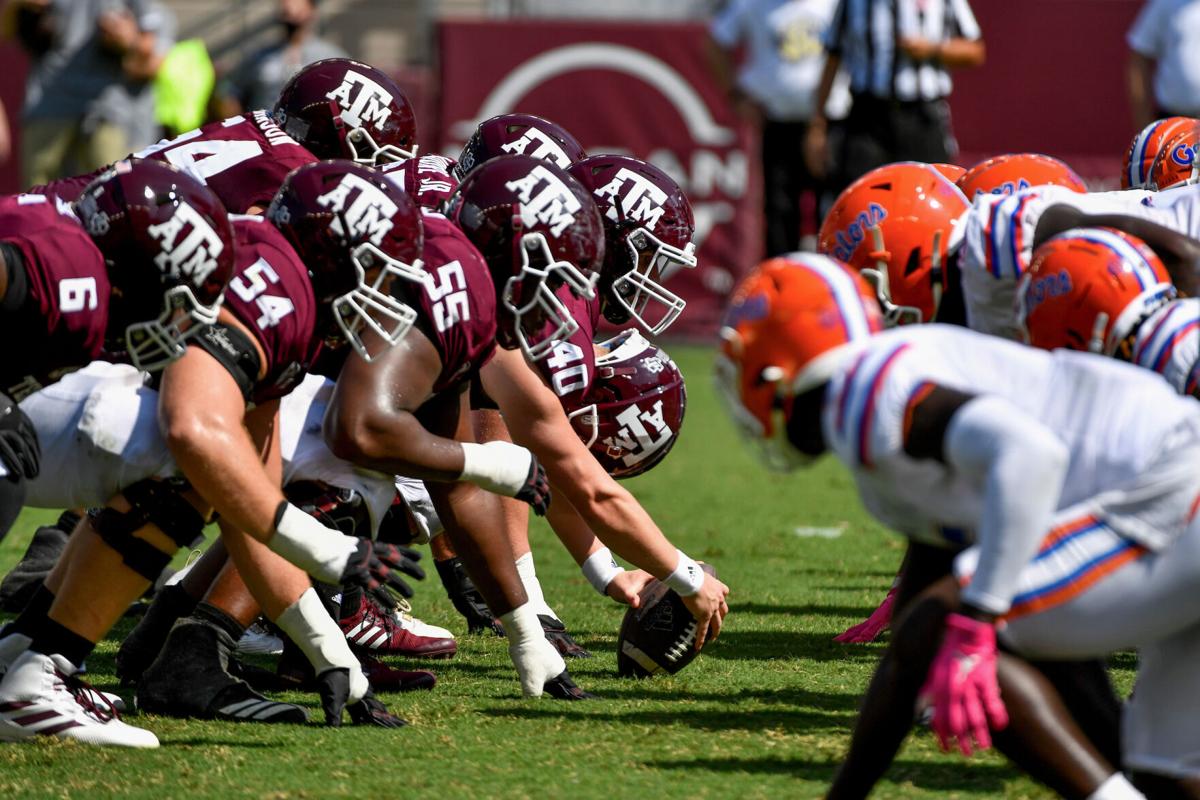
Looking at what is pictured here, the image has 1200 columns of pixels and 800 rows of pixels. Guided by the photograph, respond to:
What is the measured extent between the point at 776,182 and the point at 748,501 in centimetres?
374

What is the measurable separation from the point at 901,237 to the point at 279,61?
8.22 metres

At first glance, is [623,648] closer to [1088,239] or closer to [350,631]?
[350,631]

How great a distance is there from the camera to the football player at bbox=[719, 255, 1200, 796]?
2.63m

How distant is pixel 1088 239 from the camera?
11.5ft

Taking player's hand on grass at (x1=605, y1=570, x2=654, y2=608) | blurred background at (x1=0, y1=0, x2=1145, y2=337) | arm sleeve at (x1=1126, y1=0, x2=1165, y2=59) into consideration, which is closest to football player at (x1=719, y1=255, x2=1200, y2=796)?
player's hand on grass at (x1=605, y1=570, x2=654, y2=608)

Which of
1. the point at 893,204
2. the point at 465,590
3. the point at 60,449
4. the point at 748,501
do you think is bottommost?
the point at 748,501

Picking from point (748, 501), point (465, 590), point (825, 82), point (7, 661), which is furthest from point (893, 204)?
point (825, 82)

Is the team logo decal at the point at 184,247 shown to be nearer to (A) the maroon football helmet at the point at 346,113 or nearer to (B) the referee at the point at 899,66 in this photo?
(A) the maroon football helmet at the point at 346,113

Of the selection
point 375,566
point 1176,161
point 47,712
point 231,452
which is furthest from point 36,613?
A: point 1176,161

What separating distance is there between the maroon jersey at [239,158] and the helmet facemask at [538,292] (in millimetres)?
934

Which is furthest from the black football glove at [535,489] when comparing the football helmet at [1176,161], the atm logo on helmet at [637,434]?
the football helmet at [1176,161]

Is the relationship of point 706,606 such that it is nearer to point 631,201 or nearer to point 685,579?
point 685,579

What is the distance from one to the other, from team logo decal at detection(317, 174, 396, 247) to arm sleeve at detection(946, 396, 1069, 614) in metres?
1.65

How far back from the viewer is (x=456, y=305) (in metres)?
3.99
